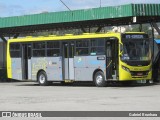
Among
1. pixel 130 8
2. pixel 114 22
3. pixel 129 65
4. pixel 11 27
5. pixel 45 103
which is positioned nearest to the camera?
pixel 45 103

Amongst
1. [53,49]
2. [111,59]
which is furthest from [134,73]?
[53,49]

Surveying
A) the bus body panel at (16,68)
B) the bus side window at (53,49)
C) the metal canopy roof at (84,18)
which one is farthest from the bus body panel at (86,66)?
the bus body panel at (16,68)

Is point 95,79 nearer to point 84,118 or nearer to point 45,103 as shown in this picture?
point 45,103

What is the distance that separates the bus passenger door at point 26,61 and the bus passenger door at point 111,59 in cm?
637

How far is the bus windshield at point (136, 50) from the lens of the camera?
2639cm

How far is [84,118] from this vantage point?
42.8 feet

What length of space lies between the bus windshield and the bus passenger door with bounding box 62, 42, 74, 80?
3.60 meters

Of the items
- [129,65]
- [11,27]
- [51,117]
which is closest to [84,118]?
[51,117]

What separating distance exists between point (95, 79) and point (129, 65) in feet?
7.56

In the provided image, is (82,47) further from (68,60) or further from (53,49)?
(53,49)

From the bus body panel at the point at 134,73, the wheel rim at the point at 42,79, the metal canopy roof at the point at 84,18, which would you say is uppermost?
the metal canopy roof at the point at 84,18

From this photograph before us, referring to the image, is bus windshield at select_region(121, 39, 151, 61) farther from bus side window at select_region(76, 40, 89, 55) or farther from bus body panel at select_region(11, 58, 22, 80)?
bus body panel at select_region(11, 58, 22, 80)

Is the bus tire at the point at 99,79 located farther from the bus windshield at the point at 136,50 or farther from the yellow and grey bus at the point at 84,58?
the bus windshield at the point at 136,50

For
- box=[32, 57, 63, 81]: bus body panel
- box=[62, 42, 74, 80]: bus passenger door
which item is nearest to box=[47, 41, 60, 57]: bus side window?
box=[32, 57, 63, 81]: bus body panel
